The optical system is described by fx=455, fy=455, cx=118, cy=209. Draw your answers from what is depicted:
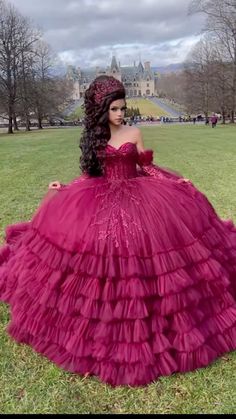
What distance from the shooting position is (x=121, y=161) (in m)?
4.04

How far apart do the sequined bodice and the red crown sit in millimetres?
423

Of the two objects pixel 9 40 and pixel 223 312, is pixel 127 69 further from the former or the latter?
pixel 223 312

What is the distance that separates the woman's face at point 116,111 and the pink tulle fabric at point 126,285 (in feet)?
0.90

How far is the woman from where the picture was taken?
3270 mm

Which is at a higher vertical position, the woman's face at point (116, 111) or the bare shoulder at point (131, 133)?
the woman's face at point (116, 111)

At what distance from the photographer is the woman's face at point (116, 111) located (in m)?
3.94

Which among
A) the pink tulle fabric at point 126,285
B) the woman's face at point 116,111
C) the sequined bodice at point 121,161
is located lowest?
the pink tulle fabric at point 126,285

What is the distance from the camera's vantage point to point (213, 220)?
4066 millimetres

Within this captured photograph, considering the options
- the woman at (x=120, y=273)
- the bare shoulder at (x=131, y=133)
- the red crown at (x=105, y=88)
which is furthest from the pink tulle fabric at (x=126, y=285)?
the red crown at (x=105, y=88)

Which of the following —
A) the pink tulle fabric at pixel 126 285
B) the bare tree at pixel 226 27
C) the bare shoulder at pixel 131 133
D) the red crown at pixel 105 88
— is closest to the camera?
the pink tulle fabric at pixel 126 285

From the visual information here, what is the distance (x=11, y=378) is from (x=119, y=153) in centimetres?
202

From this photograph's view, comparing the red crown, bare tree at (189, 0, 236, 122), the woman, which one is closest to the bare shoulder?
the woman

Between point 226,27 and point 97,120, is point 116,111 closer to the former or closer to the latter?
point 97,120

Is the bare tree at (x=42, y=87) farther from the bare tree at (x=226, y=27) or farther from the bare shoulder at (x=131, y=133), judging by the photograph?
the bare shoulder at (x=131, y=133)
